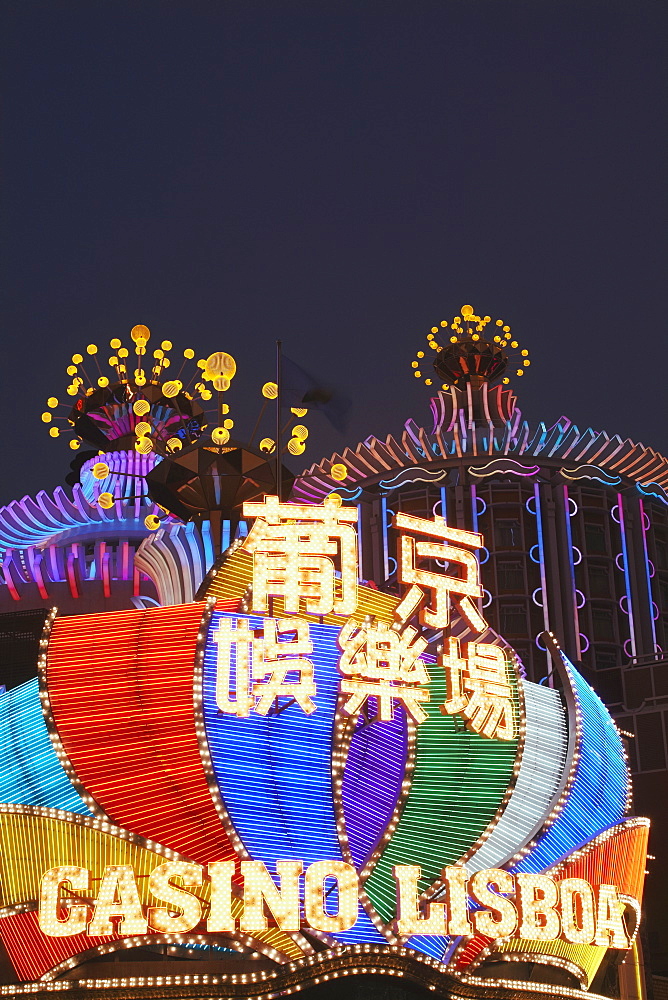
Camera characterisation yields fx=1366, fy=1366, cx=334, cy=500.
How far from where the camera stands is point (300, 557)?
18672mm

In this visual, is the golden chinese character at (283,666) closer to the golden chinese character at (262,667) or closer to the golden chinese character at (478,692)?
the golden chinese character at (262,667)

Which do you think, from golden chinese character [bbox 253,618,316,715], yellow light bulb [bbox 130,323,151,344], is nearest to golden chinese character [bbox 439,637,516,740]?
golden chinese character [bbox 253,618,316,715]

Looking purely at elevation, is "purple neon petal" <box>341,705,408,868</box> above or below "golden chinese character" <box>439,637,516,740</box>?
below

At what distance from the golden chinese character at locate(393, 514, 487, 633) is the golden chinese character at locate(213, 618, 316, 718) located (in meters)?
1.80

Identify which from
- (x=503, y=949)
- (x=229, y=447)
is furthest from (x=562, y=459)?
(x=503, y=949)

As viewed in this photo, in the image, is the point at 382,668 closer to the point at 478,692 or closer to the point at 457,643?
the point at 457,643

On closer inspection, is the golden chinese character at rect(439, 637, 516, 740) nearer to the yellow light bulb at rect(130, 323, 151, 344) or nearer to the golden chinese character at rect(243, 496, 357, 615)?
the golden chinese character at rect(243, 496, 357, 615)

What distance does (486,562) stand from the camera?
42.0 metres

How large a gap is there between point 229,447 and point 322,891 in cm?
1089

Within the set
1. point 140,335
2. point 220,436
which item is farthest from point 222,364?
point 140,335

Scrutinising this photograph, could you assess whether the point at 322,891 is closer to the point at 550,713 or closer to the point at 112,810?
the point at 112,810

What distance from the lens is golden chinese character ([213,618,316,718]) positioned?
17.3 metres

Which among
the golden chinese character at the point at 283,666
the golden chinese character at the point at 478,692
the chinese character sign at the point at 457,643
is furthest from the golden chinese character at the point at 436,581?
the golden chinese character at the point at 283,666

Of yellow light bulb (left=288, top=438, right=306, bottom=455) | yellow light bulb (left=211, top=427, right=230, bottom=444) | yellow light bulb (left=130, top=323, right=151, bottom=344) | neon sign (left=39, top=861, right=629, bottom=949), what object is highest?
yellow light bulb (left=130, top=323, right=151, bottom=344)
